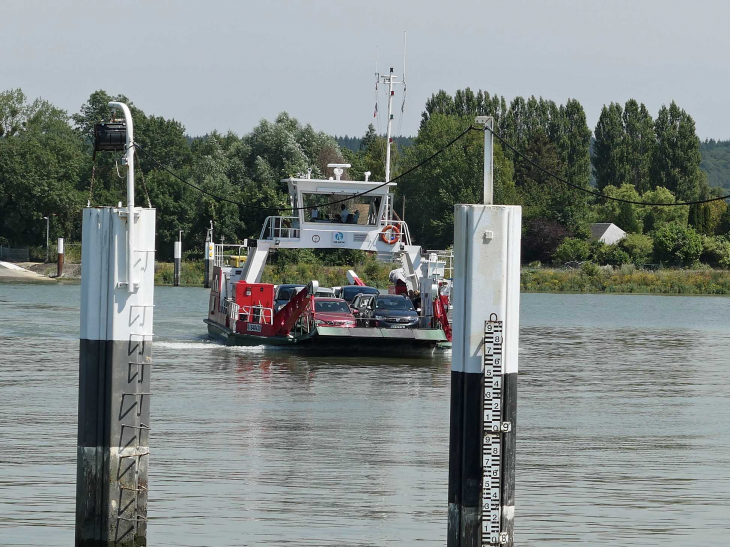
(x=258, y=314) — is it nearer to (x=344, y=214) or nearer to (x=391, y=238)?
(x=344, y=214)

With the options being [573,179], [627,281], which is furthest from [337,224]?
[573,179]

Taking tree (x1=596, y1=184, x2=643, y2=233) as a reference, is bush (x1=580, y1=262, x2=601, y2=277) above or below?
below

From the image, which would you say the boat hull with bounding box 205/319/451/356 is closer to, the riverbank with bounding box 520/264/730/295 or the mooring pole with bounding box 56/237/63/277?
the riverbank with bounding box 520/264/730/295

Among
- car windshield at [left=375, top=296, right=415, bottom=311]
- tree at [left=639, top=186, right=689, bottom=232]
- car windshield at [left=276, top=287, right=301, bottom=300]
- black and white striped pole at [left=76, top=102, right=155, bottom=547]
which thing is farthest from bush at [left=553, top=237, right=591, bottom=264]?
black and white striped pole at [left=76, top=102, right=155, bottom=547]

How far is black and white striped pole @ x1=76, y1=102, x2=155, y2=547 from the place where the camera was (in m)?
12.1

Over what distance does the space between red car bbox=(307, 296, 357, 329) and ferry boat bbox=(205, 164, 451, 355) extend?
0.49 feet

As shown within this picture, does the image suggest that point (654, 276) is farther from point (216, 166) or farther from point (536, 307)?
point (216, 166)

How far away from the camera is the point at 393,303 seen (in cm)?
3569

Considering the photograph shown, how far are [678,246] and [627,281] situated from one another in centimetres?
929

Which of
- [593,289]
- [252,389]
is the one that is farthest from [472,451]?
[593,289]

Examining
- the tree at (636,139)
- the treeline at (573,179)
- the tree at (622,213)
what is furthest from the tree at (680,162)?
the tree at (622,213)

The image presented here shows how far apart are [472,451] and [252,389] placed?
1695cm

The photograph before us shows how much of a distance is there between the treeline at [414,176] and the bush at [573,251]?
99mm

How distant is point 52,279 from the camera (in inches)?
3482
